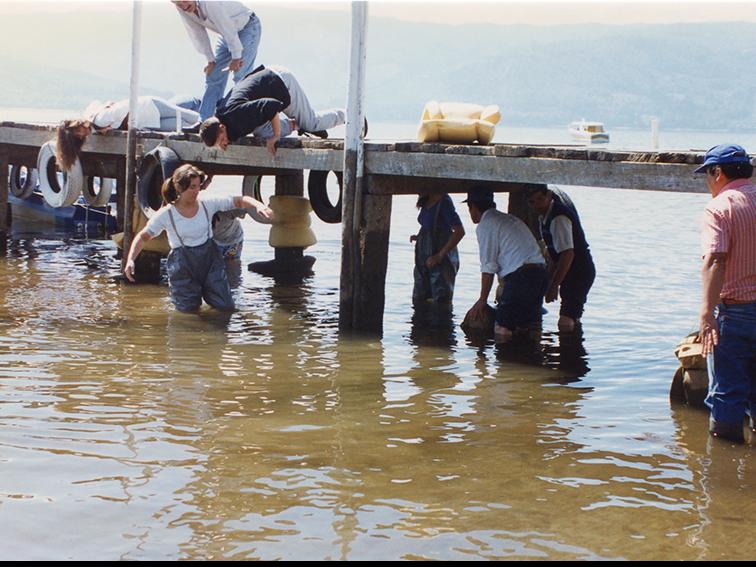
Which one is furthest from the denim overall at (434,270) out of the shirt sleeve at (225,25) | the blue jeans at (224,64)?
the shirt sleeve at (225,25)

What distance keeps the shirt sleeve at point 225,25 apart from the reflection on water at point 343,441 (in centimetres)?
257

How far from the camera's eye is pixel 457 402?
7488 millimetres

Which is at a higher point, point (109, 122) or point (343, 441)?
point (109, 122)

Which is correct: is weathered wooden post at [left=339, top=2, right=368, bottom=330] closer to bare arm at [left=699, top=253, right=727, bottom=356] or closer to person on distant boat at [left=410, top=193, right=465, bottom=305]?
person on distant boat at [left=410, top=193, right=465, bottom=305]

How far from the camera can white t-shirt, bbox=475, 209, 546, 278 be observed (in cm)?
936

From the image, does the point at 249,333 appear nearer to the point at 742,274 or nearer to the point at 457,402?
the point at 457,402

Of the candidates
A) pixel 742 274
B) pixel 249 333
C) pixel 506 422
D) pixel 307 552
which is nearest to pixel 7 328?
pixel 249 333

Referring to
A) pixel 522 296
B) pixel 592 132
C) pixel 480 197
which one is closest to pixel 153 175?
pixel 480 197

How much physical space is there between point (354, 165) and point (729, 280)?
4051mm

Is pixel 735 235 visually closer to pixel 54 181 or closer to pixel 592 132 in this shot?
pixel 54 181

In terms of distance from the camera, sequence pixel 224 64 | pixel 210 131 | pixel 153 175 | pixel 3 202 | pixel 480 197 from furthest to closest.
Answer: pixel 3 202, pixel 153 175, pixel 224 64, pixel 210 131, pixel 480 197

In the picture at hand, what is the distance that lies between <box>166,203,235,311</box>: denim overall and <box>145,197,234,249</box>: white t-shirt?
27 mm

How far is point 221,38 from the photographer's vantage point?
37.9 ft

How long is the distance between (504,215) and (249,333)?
2378mm
